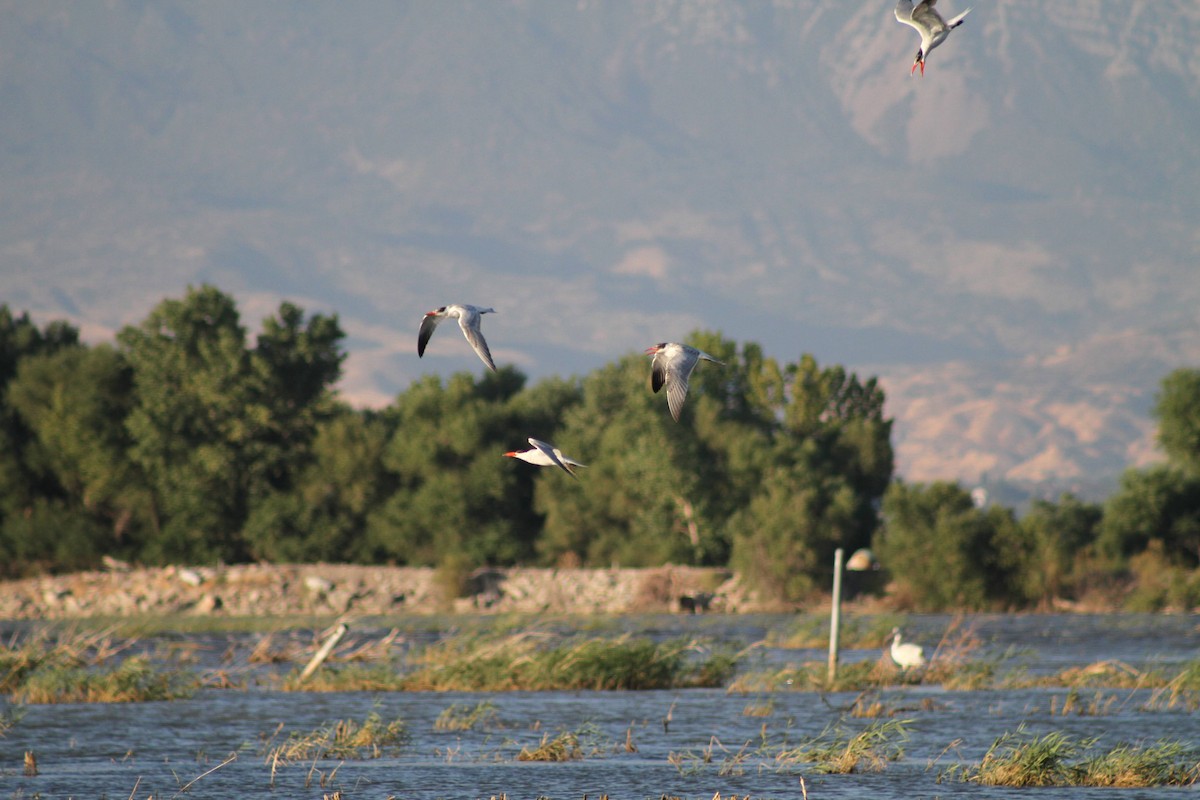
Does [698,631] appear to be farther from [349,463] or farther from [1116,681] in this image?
[349,463]

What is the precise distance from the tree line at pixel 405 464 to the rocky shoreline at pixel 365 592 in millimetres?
1987

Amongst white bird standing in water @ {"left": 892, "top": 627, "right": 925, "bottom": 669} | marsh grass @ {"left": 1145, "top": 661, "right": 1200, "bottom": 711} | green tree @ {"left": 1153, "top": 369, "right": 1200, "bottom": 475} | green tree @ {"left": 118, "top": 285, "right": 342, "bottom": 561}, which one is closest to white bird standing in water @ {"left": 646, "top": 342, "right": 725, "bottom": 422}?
marsh grass @ {"left": 1145, "top": 661, "right": 1200, "bottom": 711}

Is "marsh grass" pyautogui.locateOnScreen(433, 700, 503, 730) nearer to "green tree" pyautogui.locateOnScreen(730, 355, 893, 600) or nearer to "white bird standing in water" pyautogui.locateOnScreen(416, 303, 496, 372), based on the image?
"white bird standing in water" pyautogui.locateOnScreen(416, 303, 496, 372)

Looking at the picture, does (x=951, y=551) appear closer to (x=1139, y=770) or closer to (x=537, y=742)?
(x=537, y=742)

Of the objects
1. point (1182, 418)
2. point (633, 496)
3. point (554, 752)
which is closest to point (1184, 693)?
point (554, 752)

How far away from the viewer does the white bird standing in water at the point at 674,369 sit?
58.4ft

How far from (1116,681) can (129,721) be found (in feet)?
66.9

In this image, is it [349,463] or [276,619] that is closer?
[276,619]

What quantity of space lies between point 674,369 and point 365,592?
59.3m

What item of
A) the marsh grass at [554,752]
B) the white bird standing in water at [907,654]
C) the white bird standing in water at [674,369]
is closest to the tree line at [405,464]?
the white bird standing in water at [907,654]

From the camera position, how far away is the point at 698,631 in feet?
180

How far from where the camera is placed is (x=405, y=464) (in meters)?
81.1

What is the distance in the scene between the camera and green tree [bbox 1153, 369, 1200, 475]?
7562 cm

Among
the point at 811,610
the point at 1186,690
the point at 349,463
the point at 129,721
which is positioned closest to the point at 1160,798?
the point at 1186,690
